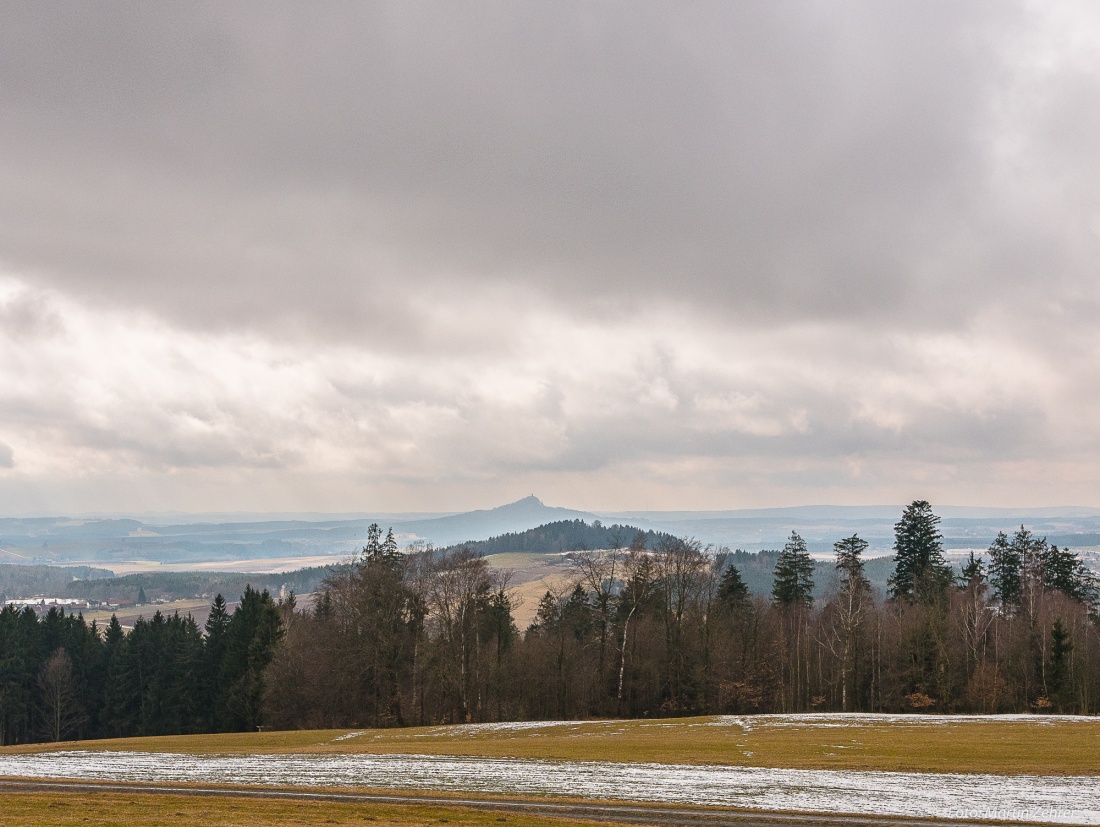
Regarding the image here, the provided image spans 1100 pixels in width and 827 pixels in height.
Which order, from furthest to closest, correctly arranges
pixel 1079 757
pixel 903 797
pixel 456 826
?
pixel 1079 757, pixel 903 797, pixel 456 826

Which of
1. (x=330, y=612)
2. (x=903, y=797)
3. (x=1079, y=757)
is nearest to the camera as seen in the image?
(x=903, y=797)

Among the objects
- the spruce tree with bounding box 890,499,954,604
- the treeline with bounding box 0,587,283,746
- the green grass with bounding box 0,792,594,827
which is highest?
the spruce tree with bounding box 890,499,954,604

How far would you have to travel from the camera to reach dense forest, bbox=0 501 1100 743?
71688 mm

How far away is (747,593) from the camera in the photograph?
93.9m

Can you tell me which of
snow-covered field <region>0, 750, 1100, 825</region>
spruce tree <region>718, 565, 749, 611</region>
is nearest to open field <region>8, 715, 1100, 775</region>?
snow-covered field <region>0, 750, 1100, 825</region>

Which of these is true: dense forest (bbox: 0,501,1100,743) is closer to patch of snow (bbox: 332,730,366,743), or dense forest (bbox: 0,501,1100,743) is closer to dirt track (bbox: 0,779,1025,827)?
patch of snow (bbox: 332,730,366,743)

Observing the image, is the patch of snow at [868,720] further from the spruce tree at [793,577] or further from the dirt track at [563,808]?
the spruce tree at [793,577]

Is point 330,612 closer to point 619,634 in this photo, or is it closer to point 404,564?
point 404,564

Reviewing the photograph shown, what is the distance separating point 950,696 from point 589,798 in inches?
2262

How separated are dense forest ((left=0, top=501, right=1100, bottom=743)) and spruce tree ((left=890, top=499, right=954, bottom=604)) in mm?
279

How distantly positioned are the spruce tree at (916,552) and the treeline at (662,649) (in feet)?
6.71

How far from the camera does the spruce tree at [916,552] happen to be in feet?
298

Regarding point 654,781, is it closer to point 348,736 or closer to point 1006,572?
point 348,736

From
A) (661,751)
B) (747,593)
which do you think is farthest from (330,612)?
(661,751)
